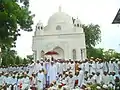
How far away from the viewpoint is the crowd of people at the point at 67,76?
47.8 ft

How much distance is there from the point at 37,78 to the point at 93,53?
28.0 metres

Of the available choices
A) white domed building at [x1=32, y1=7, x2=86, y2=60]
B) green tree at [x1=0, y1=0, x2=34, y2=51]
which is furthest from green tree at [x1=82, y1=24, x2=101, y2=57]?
green tree at [x1=0, y1=0, x2=34, y2=51]

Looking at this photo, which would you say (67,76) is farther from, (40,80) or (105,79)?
(40,80)

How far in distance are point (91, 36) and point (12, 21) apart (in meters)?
20.5

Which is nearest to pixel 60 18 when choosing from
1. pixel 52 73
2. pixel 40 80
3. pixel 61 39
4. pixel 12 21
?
pixel 61 39

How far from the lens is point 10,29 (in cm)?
2847

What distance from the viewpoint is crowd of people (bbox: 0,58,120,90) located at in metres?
14.6

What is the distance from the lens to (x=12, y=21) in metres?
27.4

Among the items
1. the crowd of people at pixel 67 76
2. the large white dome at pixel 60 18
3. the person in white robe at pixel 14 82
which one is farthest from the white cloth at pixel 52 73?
the large white dome at pixel 60 18

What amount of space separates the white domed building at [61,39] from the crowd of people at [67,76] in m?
13.7

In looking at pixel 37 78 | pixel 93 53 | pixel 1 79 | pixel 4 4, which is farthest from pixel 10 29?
pixel 93 53

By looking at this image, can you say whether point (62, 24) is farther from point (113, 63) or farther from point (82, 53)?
point (113, 63)

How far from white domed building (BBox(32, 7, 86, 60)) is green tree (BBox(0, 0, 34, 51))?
729cm

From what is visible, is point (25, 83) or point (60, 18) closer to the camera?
point (25, 83)
